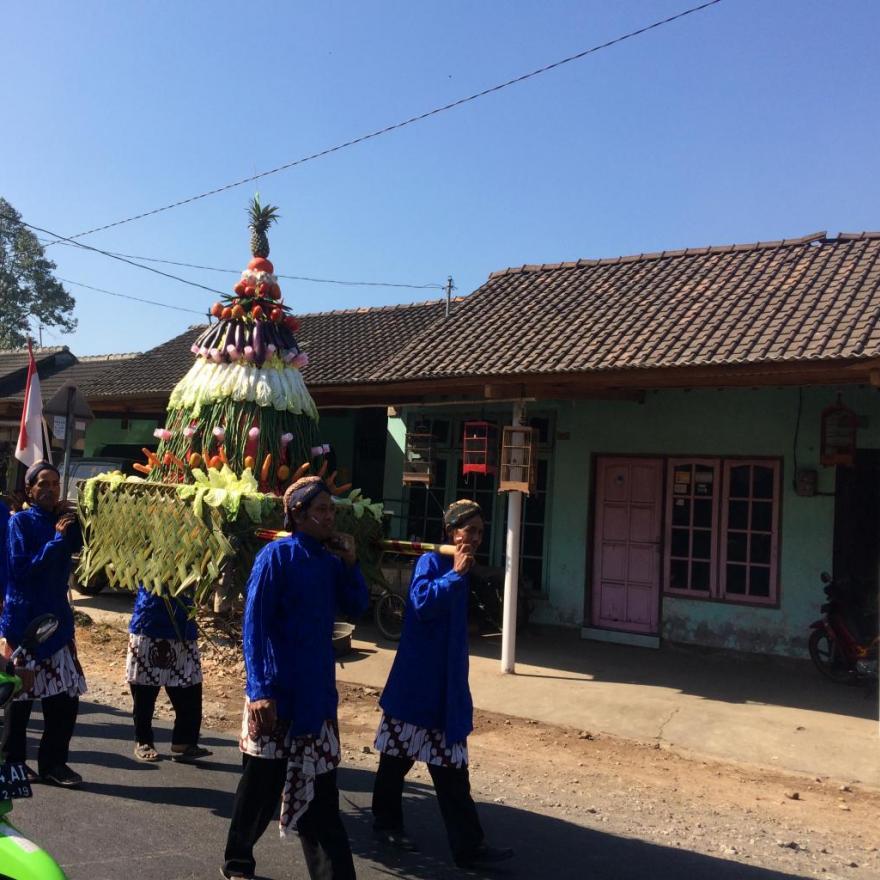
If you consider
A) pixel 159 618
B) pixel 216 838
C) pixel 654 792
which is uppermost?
pixel 159 618

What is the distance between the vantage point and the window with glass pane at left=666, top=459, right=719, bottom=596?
9.34 m

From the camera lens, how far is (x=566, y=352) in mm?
8367

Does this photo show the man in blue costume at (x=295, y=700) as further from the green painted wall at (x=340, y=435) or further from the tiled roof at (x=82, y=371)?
the tiled roof at (x=82, y=371)

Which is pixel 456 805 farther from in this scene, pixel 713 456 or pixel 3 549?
pixel 713 456

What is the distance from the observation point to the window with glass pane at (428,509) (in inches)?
455

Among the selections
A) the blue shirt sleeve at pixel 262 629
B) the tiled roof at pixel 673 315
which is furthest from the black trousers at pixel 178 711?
the tiled roof at pixel 673 315

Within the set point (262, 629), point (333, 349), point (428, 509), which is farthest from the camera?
point (333, 349)

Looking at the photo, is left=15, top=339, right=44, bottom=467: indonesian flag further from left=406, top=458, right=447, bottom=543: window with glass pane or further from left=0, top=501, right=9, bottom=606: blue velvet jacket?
left=406, top=458, right=447, bottom=543: window with glass pane

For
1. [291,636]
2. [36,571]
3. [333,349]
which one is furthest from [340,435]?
[291,636]

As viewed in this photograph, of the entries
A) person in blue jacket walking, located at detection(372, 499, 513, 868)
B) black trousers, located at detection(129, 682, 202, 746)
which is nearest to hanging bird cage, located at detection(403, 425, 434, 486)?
black trousers, located at detection(129, 682, 202, 746)

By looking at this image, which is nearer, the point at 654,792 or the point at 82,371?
the point at 654,792

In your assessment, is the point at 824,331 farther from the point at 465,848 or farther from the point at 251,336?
the point at 465,848

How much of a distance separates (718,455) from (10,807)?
8.14 m

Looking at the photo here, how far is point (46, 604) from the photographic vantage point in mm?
4559
